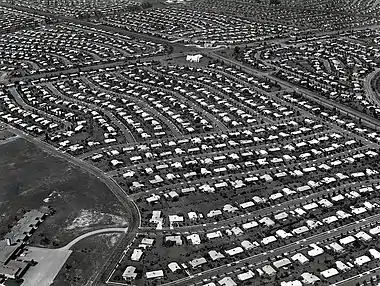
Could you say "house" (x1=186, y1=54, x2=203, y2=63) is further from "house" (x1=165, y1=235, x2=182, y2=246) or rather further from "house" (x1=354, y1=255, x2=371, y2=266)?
"house" (x1=354, y1=255, x2=371, y2=266)

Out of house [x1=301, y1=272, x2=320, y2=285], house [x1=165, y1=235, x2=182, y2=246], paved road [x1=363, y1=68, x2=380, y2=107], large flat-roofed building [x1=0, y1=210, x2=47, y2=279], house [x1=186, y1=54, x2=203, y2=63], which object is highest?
paved road [x1=363, y1=68, x2=380, y2=107]

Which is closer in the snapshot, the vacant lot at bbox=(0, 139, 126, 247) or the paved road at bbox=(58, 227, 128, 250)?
the paved road at bbox=(58, 227, 128, 250)

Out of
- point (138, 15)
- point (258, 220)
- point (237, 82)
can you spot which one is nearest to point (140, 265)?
point (258, 220)

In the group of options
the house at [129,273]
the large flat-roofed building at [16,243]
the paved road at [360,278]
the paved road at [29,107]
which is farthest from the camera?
the paved road at [29,107]

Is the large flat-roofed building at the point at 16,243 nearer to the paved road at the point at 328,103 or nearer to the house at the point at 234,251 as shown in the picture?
the house at the point at 234,251

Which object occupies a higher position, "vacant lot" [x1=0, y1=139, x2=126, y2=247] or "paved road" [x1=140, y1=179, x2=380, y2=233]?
"paved road" [x1=140, y1=179, x2=380, y2=233]

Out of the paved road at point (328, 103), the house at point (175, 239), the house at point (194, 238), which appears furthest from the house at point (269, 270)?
the paved road at point (328, 103)

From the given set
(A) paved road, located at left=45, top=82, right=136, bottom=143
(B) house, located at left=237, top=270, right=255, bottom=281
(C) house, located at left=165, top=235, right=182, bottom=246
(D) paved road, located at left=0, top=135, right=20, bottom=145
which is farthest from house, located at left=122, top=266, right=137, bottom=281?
(D) paved road, located at left=0, top=135, right=20, bottom=145

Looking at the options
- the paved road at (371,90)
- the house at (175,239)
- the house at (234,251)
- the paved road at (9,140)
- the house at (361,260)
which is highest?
the paved road at (371,90)

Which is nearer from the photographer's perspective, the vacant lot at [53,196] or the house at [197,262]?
the house at [197,262]

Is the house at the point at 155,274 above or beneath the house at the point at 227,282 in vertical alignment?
beneath
